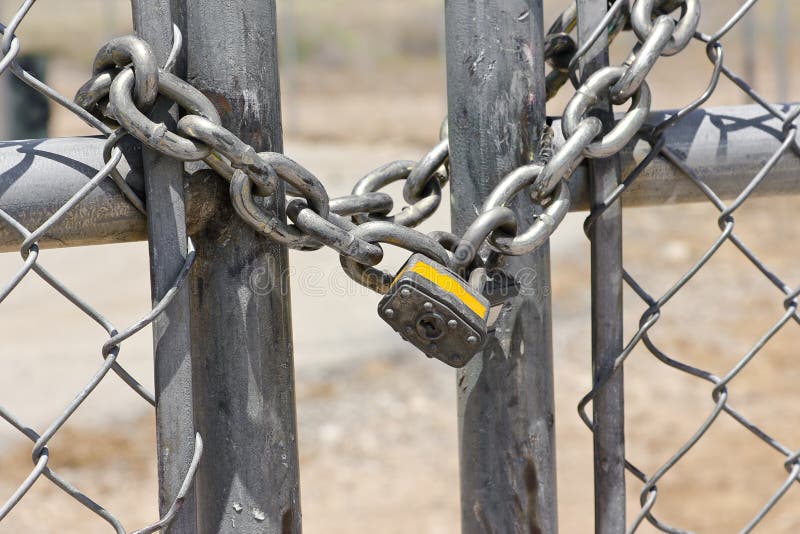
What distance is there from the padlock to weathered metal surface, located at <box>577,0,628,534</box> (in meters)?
0.19

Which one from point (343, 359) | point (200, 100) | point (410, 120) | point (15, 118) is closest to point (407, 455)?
point (343, 359)

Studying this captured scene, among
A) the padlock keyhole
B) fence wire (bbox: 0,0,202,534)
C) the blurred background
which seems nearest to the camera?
fence wire (bbox: 0,0,202,534)

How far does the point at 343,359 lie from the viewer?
385 cm

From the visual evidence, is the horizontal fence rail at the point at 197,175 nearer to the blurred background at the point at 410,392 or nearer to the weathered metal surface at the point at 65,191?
the weathered metal surface at the point at 65,191

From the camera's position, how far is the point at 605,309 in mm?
964

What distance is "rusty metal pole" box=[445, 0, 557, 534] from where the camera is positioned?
34.6 inches

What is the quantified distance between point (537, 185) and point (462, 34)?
168 mm

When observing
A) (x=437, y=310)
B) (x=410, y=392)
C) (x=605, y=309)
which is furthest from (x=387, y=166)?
(x=410, y=392)

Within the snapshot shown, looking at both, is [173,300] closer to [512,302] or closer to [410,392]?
[512,302]

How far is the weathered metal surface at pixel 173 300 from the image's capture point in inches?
30.0

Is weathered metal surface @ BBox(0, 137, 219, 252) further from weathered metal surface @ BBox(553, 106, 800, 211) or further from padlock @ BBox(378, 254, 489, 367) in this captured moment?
weathered metal surface @ BBox(553, 106, 800, 211)

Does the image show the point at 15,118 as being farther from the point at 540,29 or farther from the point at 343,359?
the point at 540,29

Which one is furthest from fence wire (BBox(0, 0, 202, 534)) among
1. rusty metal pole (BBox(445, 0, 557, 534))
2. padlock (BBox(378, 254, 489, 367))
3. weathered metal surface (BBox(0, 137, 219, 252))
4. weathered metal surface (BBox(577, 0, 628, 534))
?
weathered metal surface (BBox(577, 0, 628, 534))

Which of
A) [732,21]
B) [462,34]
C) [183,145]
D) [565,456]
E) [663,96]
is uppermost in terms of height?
[663,96]
